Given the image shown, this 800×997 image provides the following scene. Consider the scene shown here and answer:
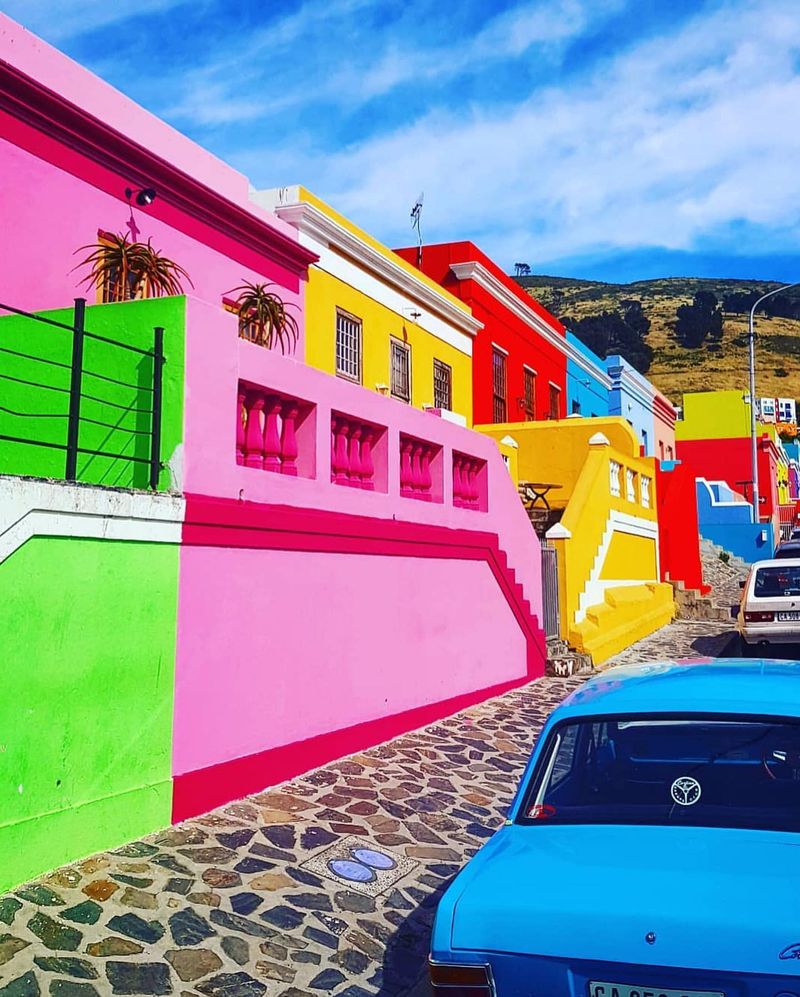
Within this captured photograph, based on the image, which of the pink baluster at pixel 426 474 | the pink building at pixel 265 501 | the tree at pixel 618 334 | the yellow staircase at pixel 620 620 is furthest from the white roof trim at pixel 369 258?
the tree at pixel 618 334

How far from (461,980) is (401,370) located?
1343cm

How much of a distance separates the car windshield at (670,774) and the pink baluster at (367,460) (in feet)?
17.7

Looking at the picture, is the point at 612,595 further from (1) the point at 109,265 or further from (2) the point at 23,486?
(2) the point at 23,486

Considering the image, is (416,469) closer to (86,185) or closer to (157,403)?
(157,403)

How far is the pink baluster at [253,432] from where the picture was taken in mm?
7383

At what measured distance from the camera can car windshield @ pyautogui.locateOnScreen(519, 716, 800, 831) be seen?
3.48 metres

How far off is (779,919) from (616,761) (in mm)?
1257

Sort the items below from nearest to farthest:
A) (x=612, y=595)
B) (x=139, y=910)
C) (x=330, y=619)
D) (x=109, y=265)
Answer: (x=139, y=910) → (x=330, y=619) → (x=109, y=265) → (x=612, y=595)

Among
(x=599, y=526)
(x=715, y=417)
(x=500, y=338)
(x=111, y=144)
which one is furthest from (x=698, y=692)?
(x=715, y=417)

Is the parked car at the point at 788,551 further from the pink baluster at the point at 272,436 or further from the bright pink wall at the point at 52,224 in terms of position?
the pink baluster at the point at 272,436

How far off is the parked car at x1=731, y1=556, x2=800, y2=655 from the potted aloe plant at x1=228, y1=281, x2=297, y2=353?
25.2 ft

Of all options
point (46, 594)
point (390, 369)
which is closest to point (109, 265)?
point (46, 594)

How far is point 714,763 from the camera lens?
3.73 m

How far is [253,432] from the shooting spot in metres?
7.44
